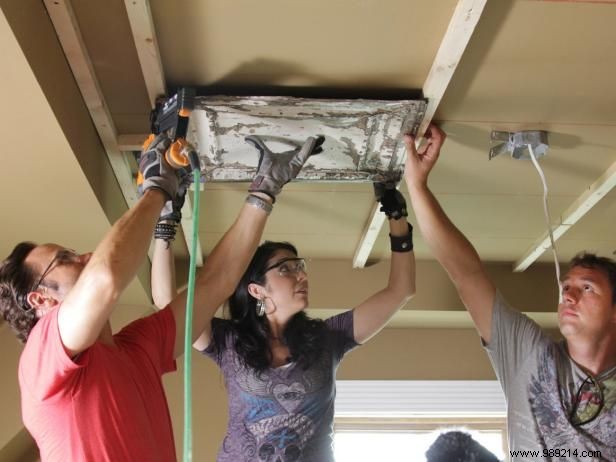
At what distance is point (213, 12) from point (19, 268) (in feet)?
2.59

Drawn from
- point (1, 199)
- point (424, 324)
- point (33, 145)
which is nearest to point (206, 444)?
point (424, 324)

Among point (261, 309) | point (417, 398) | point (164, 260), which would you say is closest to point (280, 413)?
point (261, 309)

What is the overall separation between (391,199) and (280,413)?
0.84 m

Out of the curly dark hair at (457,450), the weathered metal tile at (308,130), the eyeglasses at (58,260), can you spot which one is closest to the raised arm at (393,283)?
the weathered metal tile at (308,130)

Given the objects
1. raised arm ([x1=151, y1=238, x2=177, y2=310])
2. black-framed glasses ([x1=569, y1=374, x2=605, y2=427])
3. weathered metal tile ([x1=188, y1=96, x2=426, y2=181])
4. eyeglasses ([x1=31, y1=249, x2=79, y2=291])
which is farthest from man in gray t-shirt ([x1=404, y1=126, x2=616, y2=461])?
eyeglasses ([x1=31, y1=249, x2=79, y2=291])

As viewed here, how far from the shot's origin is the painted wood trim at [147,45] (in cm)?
161

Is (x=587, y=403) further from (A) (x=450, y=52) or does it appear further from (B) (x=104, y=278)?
(B) (x=104, y=278)

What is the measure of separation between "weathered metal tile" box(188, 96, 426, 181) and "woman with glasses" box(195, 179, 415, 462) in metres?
0.21

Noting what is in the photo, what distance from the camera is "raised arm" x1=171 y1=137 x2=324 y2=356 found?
5.76 ft

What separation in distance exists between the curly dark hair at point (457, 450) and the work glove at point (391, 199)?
99 centimetres

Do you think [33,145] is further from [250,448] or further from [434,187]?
[434,187]

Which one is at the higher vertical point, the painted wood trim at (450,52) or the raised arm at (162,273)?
the painted wood trim at (450,52)

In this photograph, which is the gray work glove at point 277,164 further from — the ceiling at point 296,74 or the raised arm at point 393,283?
the raised arm at point 393,283

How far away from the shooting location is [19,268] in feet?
4.99
